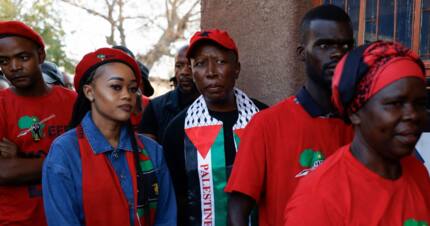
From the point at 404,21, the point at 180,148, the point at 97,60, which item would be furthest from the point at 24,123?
the point at 404,21

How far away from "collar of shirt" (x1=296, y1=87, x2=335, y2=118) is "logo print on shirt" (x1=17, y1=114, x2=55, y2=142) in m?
1.59

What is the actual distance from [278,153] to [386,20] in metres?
1.63

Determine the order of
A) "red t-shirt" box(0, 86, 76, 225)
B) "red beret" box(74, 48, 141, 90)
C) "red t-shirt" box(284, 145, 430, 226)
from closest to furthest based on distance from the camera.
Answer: "red t-shirt" box(284, 145, 430, 226) < "red beret" box(74, 48, 141, 90) < "red t-shirt" box(0, 86, 76, 225)

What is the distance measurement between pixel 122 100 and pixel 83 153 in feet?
1.09

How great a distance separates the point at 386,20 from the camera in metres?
3.18

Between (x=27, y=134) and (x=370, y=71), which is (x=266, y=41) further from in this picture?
(x=370, y=71)

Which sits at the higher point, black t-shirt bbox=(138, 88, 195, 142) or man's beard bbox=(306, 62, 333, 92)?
man's beard bbox=(306, 62, 333, 92)

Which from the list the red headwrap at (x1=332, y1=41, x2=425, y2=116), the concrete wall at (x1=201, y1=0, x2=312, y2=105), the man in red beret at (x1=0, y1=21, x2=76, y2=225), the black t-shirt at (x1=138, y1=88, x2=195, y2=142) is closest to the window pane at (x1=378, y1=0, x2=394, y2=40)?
the concrete wall at (x1=201, y1=0, x2=312, y2=105)

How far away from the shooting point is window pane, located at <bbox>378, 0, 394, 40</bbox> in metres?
3.15

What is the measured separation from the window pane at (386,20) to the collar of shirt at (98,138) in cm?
185

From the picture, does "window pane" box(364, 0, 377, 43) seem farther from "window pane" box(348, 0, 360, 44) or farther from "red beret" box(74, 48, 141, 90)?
"red beret" box(74, 48, 141, 90)

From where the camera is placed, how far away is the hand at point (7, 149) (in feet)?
8.86

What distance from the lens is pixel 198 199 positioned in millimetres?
2529

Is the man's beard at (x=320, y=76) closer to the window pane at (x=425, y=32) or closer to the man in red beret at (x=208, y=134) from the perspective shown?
the man in red beret at (x=208, y=134)
